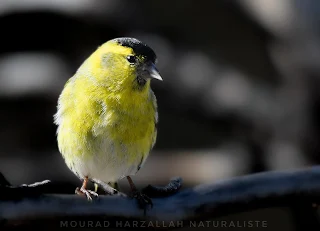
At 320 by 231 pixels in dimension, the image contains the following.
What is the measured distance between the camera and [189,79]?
169 inches

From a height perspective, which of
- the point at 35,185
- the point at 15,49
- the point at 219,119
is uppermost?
the point at 15,49

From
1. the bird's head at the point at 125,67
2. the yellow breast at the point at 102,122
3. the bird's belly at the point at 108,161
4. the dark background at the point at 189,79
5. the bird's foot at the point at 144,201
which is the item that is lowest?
the bird's foot at the point at 144,201

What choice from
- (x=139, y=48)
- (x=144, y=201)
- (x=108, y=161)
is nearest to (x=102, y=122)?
(x=108, y=161)

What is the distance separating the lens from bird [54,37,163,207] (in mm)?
2094

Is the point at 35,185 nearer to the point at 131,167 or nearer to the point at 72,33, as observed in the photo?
the point at 131,167

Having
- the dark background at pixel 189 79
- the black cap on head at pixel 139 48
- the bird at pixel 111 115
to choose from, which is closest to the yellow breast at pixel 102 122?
the bird at pixel 111 115

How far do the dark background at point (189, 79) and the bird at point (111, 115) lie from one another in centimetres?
181

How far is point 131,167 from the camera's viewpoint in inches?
86.5

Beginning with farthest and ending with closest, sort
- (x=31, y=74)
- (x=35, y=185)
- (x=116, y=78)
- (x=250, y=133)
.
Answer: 1. (x=250, y=133)
2. (x=31, y=74)
3. (x=116, y=78)
4. (x=35, y=185)

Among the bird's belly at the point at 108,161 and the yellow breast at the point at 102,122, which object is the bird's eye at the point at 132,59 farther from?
the bird's belly at the point at 108,161

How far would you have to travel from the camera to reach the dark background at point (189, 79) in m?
3.96

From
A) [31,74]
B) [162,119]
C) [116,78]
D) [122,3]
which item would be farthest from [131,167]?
[162,119]

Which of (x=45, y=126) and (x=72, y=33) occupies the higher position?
(x=72, y=33)

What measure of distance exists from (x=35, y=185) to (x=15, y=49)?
321 cm
